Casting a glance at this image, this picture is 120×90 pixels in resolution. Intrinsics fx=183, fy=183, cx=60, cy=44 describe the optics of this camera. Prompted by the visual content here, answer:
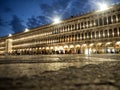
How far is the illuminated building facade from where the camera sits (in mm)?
49156

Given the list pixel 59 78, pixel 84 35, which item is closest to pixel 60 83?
pixel 59 78

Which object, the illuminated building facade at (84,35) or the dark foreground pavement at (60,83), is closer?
the dark foreground pavement at (60,83)

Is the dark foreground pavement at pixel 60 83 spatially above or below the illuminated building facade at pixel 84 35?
below

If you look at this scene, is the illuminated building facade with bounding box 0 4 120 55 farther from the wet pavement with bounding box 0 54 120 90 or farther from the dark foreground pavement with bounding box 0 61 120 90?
the dark foreground pavement with bounding box 0 61 120 90

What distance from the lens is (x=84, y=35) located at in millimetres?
58406

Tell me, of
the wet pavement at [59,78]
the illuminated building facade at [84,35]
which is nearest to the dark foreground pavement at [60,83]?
the wet pavement at [59,78]

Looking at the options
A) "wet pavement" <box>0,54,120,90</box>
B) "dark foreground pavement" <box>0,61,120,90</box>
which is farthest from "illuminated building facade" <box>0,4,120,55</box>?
"dark foreground pavement" <box>0,61,120,90</box>

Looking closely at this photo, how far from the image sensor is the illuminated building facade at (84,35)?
4916 cm

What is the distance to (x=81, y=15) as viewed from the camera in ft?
198

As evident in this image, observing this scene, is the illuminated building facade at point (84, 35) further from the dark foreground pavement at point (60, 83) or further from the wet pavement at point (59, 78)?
the dark foreground pavement at point (60, 83)

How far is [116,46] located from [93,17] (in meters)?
13.1

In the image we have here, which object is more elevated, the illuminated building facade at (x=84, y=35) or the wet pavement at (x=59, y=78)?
the illuminated building facade at (x=84, y=35)

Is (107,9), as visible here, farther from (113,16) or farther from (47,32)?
(47,32)

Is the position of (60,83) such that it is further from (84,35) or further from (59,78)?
(84,35)
